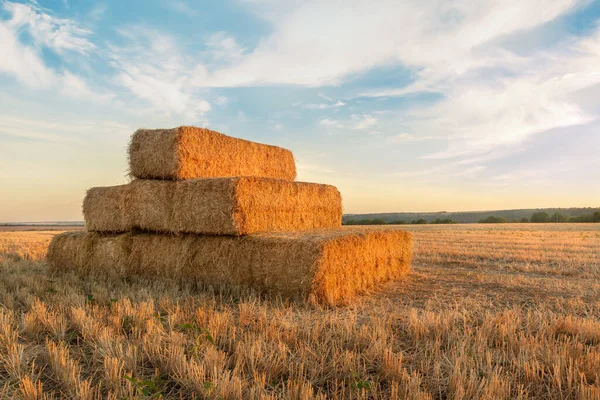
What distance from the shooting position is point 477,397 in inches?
109

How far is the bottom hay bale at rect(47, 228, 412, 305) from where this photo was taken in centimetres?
599

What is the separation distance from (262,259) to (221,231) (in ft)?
3.11

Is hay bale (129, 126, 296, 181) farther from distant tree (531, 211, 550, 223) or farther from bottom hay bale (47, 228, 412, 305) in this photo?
distant tree (531, 211, 550, 223)

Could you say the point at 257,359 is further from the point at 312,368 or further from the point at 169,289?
the point at 169,289

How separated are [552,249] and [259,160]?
10.9 m

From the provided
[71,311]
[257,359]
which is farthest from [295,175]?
[257,359]

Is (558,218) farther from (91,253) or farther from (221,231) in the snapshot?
(91,253)

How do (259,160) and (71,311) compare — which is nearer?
(71,311)

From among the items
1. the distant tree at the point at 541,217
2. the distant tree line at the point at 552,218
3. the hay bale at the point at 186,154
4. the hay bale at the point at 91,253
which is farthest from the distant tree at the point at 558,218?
the hay bale at the point at 91,253

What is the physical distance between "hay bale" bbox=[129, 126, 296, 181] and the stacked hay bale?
0.8 inches

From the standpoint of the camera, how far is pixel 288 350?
3527 millimetres

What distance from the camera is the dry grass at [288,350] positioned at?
2957mm

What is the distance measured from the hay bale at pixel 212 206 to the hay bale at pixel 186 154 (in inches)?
11.5

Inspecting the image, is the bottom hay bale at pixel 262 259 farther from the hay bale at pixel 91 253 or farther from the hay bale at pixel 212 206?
the hay bale at pixel 212 206
